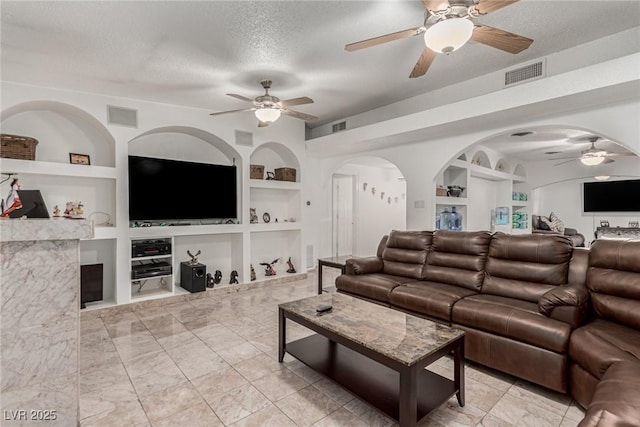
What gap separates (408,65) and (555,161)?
263 inches

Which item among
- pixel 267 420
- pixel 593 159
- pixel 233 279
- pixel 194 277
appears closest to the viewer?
pixel 267 420

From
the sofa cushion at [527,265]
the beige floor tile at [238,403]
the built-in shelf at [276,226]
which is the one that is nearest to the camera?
the beige floor tile at [238,403]

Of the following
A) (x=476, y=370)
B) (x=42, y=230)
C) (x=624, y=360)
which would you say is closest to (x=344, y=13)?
(x=42, y=230)

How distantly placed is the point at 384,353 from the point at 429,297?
1.29 m

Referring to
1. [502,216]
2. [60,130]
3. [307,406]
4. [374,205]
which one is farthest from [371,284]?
[502,216]

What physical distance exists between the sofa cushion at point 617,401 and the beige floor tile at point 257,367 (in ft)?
6.58

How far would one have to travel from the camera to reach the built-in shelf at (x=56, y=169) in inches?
138

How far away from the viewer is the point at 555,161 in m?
7.96

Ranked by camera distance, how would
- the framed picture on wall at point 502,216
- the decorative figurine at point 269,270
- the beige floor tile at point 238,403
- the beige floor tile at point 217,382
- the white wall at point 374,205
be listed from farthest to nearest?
the white wall at point 374,205 < the framed picture on wall at point 502,216 < the decorative figurine at point 269,270 < the beige floor tile at point 217,382 < the beige floor tile at point 238,403

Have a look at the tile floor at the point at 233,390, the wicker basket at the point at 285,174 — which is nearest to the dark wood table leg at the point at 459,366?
the tile floor at the point at 233,390

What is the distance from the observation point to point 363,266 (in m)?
3.90

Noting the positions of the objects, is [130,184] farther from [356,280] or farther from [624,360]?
[624,360]

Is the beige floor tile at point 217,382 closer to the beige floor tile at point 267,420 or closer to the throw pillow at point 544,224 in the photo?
the beige floor tile at point 267,420

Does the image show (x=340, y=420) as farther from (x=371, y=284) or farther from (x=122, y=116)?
(x=122, y=116)
